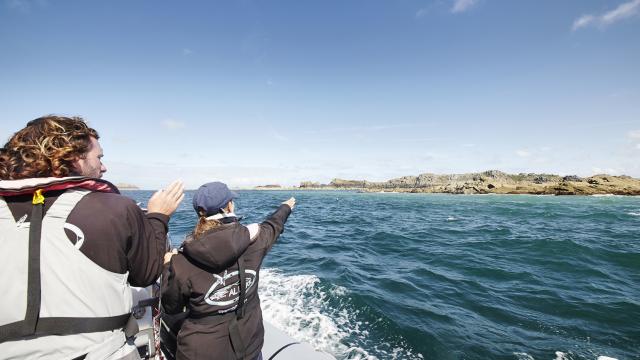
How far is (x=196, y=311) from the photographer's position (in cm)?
262

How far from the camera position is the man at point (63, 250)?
1.39 metres

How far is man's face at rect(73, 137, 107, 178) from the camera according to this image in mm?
1785

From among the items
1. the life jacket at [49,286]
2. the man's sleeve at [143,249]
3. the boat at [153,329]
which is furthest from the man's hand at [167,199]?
the boat at [153,329]

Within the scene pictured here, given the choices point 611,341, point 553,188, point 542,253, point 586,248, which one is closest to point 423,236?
point 542,253

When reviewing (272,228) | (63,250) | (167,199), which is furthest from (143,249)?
(272,228)

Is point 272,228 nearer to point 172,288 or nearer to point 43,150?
point 172,288

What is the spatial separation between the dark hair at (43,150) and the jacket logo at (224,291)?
1.47 meters

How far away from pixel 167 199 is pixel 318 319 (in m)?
5.37

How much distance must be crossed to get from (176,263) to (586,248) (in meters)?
16.2

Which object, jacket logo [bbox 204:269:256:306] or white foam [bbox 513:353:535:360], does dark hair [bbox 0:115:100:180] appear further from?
white foam [bbox 513:353:535:360]

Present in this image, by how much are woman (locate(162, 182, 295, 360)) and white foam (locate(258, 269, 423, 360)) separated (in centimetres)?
310

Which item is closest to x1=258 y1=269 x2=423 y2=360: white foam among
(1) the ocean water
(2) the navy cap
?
(1) the ocean water

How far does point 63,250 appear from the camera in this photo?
1476mm

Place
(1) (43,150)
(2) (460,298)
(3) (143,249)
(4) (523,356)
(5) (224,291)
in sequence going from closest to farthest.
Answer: (1) (43,150) → (3) (143,249) → (5) (224,291) → (4) (523,356) → (2) (460,298)
